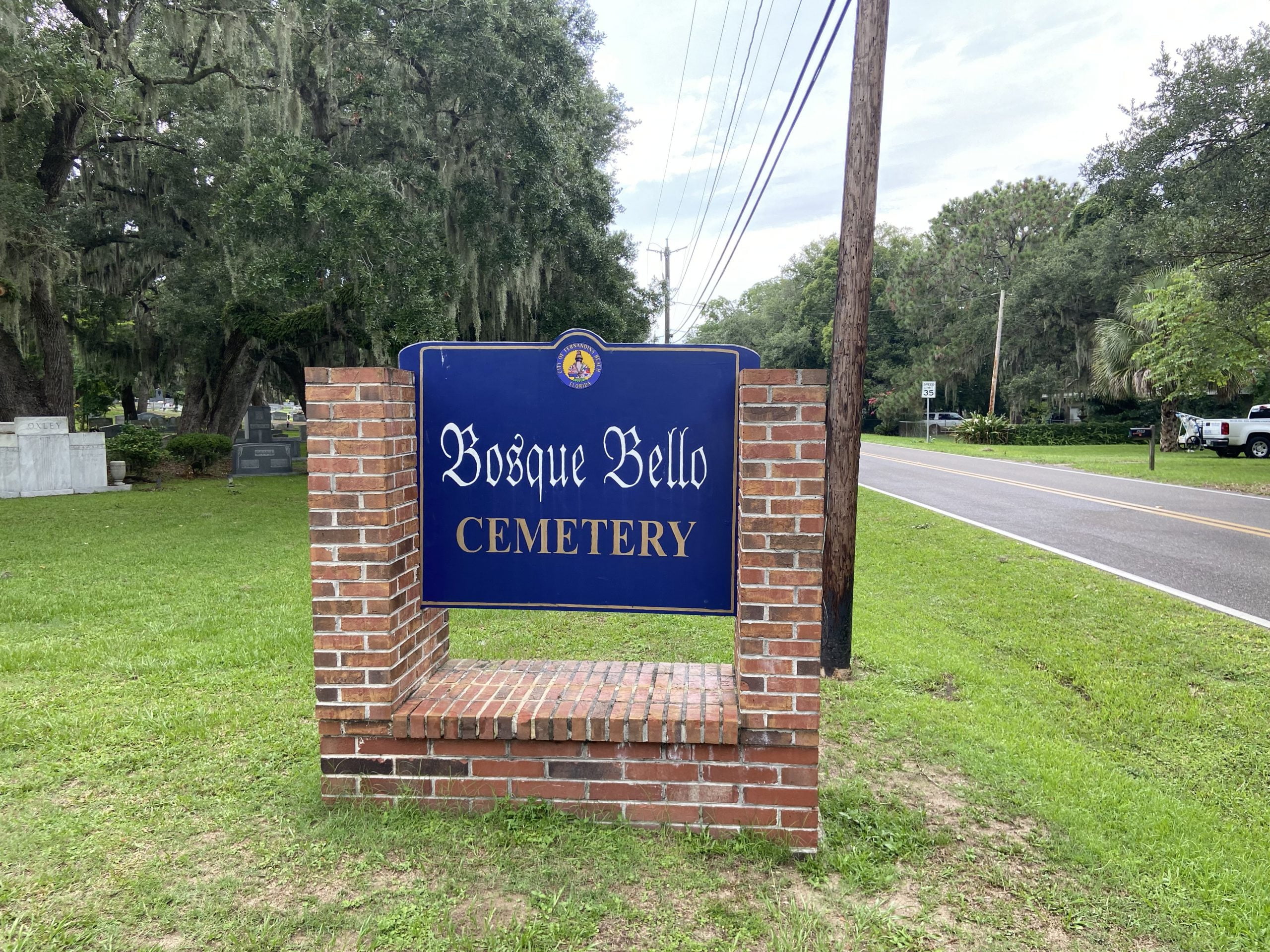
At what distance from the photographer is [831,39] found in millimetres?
6312

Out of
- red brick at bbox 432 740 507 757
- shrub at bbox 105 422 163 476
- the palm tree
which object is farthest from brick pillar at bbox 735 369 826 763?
the palm tree

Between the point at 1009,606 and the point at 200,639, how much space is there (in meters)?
6.25

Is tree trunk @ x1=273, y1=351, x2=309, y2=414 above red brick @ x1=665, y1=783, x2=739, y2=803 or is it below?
above

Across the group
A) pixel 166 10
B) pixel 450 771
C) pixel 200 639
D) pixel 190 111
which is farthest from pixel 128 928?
pixel 190 111

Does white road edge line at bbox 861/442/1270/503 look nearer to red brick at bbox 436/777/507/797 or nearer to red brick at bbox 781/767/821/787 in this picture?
red brick at bbox 781/767/821/787

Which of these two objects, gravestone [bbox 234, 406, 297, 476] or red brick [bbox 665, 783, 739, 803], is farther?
gravestone [bbox 234, 406, 297, 476]

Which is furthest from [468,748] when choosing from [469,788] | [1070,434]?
[1070,434]

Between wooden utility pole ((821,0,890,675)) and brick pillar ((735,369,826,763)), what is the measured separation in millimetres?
2157

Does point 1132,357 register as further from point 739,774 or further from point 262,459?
point 739,774

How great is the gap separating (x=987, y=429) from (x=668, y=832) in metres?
31.4

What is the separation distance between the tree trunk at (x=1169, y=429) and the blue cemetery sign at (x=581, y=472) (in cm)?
2640

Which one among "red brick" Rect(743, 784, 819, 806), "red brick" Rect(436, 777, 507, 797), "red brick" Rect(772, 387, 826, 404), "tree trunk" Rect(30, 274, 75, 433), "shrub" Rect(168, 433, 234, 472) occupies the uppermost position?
"tree trunk" Rect(30, 274, 75, 433)

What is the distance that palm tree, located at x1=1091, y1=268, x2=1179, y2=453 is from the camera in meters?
24.2

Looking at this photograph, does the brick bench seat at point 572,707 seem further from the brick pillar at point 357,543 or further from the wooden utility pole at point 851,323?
the wooden utility pole at point 851,323
